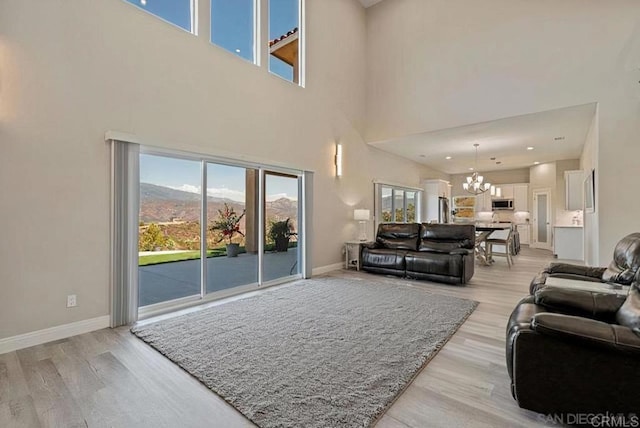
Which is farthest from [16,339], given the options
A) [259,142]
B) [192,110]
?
[259,142]

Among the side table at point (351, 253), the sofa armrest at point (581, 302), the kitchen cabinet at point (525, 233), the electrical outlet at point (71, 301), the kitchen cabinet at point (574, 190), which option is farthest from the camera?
the kitchen cabinet at point (525, 233)

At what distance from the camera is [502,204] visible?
1122 cm

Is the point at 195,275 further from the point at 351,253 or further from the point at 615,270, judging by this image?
the point at 615,270

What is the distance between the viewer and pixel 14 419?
181 cm

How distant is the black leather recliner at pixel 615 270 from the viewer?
106 inches

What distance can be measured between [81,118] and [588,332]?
4587 mm

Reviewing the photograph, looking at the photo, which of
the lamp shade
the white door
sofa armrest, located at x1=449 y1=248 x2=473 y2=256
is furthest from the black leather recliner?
the white door

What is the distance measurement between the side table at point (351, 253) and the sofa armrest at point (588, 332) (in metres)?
4.83

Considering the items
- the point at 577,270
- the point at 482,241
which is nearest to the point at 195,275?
the point at 577,270

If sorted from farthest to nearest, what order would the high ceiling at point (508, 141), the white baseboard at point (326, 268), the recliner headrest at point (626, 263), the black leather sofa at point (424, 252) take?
the white baseboard at point (326, 268) → the high ceiling at point (508, 141) → the black leather sofa at point (424, 252) → the recliner headrest at point (626, 263)

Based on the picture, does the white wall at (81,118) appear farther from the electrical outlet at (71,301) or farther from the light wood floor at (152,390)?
the light wood floor at (152,390)

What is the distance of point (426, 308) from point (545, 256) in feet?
22.3

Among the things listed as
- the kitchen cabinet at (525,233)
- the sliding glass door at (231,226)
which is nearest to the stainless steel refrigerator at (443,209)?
the kitchen cabinet at (525,233)

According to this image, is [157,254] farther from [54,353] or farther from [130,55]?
[130,55]
